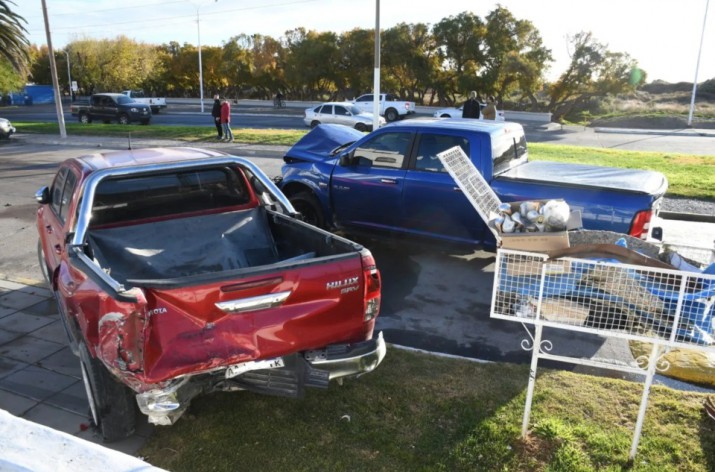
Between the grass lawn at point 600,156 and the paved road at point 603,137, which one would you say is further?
the paved road at point 603,137

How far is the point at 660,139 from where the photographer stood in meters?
24.8

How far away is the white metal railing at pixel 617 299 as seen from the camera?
3107mm

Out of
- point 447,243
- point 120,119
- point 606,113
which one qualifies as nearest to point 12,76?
point 120,119

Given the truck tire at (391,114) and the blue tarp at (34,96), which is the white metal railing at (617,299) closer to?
the truck tire at (391,114)

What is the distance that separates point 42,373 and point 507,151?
18.8 ft

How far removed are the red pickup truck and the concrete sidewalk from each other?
0.39 metres

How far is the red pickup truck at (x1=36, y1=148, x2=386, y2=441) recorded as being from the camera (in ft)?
10.2

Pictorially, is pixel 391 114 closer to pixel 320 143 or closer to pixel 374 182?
pixel 320 143

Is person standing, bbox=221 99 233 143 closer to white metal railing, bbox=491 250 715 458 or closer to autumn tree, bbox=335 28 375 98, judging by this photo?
white metal railing, bbox=491 250 715 458

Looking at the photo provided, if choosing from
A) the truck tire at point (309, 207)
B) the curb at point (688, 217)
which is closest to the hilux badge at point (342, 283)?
the truck tire at point (309, 207)

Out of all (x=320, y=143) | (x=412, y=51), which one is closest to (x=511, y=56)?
(x=412, y=51)

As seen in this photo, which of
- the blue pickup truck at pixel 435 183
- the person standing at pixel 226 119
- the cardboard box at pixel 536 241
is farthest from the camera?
the person standing at pixel 226 119

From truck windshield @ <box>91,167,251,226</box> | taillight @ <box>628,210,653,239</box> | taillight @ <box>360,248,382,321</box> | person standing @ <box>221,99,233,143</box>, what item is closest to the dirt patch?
person standing @ <box>221,99,233,143</box>

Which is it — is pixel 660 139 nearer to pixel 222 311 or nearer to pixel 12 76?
pixel 222 311
